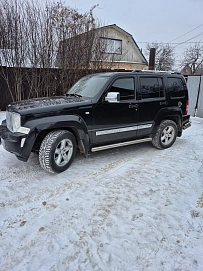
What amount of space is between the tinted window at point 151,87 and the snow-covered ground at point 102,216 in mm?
1601

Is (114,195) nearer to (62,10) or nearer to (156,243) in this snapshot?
(156,243)

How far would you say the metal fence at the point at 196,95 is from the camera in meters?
9.86

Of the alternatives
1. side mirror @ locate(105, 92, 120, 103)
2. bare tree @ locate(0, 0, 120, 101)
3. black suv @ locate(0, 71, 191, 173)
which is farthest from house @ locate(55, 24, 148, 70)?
side mirror @ locate(105, 92, 120, 103)

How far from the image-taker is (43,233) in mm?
2289

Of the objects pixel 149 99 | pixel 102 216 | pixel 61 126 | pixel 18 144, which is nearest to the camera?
pixel 102 216

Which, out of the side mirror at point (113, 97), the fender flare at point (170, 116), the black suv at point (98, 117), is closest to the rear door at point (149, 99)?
the black suv at point (98, 117)

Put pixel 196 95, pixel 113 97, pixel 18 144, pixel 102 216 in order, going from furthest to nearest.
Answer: pixel 196 95
pixel 113 97
pixel 18 144
pixel 102 216

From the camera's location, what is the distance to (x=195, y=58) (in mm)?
41344

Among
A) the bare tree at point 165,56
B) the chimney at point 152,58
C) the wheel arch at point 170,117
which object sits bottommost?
the wheel arch at point 170,117

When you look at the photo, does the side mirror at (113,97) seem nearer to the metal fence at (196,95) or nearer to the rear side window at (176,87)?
the rear side window at (176,87)

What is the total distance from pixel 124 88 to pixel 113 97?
1.87 feet

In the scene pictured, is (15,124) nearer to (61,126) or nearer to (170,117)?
(61,126)

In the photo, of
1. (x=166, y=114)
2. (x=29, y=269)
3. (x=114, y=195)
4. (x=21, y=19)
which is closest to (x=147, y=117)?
(x=166, y=114)

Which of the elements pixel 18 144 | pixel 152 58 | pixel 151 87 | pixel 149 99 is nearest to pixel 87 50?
pixel 151 87
